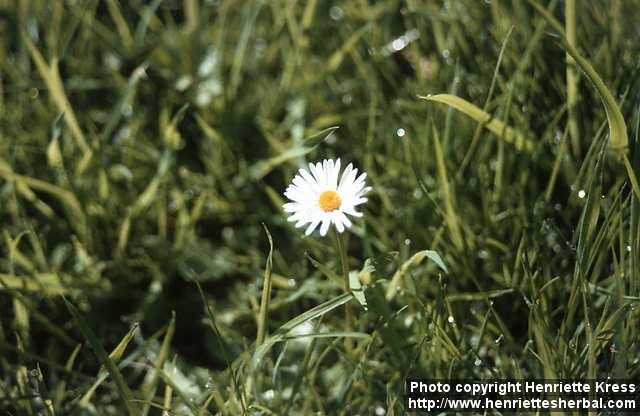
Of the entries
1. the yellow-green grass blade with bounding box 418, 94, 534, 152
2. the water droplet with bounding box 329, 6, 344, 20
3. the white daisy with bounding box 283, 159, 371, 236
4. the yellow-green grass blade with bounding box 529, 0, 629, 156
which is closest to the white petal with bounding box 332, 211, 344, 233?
the white daisy with bounding box 283, 159, 371, 236

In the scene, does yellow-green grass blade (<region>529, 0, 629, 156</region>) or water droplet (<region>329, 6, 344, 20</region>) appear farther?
water droplet (<region>329, 6, 344, 20</region>)

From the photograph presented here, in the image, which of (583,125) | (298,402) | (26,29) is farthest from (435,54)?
(26,29)

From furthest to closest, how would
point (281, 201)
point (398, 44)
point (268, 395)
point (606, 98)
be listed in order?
point (398, 44) → point (281, 201) → point (268, 395) → point (606, 98)

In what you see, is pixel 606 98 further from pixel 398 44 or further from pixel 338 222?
pixel 398 44

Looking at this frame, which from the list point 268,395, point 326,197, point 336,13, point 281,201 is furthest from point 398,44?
point 268,395

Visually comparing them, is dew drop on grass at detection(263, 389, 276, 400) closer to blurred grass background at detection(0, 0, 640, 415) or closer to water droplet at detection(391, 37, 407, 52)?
Answer: blurred grass background at detection(0, 0, 640, 415)

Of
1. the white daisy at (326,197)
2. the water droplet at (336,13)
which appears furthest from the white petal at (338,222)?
the water droplet at (336,13)
